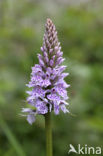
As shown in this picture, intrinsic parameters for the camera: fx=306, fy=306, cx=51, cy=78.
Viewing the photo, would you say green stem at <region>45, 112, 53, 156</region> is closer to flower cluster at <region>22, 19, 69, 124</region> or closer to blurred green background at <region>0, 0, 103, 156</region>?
flower cluster at <region>22, 19, 69, 124</region>

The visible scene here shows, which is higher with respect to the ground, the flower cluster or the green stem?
the flower cluster

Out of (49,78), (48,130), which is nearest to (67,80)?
(49,78)

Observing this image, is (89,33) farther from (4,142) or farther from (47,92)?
(47,92)

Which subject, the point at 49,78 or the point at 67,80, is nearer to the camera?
the point at 49,78

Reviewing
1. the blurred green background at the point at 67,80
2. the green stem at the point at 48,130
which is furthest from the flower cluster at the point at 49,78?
the blurred green background at the point at 67,80

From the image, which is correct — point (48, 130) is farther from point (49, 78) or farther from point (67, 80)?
point (67, 80)

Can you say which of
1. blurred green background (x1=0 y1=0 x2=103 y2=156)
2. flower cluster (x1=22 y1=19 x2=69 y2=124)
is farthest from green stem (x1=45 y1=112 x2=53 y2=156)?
blurred green background (x1=0 y1=0 x2=103 y2=156)

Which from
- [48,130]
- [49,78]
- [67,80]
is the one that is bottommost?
[48,130]

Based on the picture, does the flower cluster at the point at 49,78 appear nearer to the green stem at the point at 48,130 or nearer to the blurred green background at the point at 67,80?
the green stem at the point at 48,130
